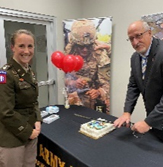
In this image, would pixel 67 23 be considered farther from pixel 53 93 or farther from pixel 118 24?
pixel 53 93

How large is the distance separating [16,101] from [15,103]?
0.02m

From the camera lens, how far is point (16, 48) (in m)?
1.16

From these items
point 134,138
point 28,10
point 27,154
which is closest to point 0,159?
point 27,154

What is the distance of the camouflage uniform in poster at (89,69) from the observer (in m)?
2.68

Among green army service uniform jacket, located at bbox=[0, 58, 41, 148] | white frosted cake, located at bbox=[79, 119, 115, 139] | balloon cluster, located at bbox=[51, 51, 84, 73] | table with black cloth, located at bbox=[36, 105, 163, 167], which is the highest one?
balloon cluster, located at bbox=[51, 51, 84, 73]

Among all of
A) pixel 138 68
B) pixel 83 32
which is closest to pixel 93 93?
pixel 83 32

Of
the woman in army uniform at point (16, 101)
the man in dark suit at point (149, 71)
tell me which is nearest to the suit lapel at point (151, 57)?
the man in dark suit at point (149, 71)

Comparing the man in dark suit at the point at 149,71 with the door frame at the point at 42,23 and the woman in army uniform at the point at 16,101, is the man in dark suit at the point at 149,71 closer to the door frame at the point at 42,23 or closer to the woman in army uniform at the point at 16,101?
the woman in army uniform at the point at 16,101

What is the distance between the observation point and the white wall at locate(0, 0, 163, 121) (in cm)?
242

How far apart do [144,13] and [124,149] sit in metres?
1.95

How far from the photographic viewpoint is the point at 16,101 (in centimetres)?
115

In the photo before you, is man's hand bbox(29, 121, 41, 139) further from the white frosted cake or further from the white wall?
the white wall


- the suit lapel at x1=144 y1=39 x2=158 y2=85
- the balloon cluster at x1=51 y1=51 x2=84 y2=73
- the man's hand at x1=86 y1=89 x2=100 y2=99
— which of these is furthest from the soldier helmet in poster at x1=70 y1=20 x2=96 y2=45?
the suit lapel at x1=144 y1=39 x2=158 y2=85

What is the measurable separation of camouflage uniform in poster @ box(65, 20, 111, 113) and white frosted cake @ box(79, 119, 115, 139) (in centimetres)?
114
